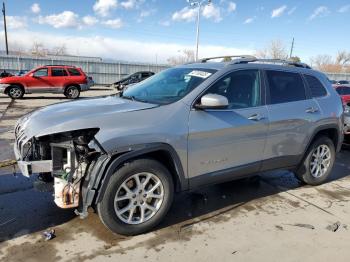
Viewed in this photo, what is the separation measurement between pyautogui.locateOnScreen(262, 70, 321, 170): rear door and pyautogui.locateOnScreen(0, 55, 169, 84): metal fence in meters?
30.8

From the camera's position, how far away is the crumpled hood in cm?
330

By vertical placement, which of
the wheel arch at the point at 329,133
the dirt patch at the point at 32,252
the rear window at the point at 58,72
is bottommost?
the dirt patch at the point at 32,252

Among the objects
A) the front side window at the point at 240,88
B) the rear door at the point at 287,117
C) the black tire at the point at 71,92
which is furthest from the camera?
the black tire at the point at 71,92

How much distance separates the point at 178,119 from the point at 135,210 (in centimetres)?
107

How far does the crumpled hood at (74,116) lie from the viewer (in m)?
3.30

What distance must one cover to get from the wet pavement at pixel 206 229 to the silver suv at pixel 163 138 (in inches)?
12.1

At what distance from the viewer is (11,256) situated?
3145mm

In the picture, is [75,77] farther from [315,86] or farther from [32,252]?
[32,252]

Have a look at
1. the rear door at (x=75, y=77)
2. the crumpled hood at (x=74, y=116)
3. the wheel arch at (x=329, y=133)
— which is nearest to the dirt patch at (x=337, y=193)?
the wheel arch at (x=329, y=133)

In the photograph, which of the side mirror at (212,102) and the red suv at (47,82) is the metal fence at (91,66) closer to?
the red suv at (47,82)

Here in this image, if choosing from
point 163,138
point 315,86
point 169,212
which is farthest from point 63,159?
point 315,86

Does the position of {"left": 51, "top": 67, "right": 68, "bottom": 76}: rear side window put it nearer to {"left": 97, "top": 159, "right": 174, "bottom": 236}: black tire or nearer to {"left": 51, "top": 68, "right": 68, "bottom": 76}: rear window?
{"left": 51, "top": 68, "right": 68, "bottom": 76}: rear window

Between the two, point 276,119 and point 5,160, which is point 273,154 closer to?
point 276,119

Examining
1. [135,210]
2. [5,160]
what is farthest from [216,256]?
[5,160]
